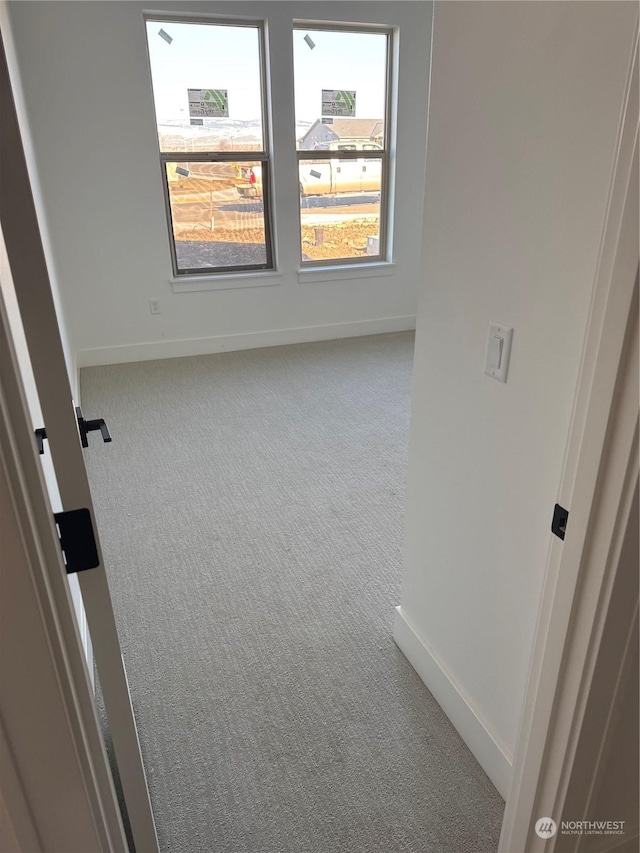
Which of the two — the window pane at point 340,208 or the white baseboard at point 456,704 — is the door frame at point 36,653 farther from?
the window pane at point 340,208

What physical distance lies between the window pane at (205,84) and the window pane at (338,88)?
330mm

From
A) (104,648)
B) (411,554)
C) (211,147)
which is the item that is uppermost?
(211,147)

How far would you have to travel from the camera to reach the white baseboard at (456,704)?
1.42 m

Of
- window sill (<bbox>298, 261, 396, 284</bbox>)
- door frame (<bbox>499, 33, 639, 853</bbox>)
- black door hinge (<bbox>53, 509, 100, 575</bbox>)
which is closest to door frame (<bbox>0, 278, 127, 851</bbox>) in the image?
black door hinge (<bbox>53, 509, 100, 575</bbox>)

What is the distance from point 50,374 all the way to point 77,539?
22 centimetres

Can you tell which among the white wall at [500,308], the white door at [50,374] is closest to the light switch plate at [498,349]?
the white wall at [500,308]

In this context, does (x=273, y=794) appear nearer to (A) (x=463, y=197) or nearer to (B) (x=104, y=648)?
(B) (x=104, y=648)

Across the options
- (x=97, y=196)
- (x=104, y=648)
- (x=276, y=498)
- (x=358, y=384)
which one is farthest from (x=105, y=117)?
(x=104, y=648)

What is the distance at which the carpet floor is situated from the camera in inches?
54.9

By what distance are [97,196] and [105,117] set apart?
1.62ft

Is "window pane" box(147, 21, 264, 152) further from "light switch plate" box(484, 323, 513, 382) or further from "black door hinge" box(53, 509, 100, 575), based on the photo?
"black door hinge" box(53, 509, 100, 575)

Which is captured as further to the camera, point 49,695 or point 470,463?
point 470,463

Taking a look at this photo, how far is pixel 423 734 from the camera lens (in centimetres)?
158

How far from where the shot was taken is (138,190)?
4.05 meters
